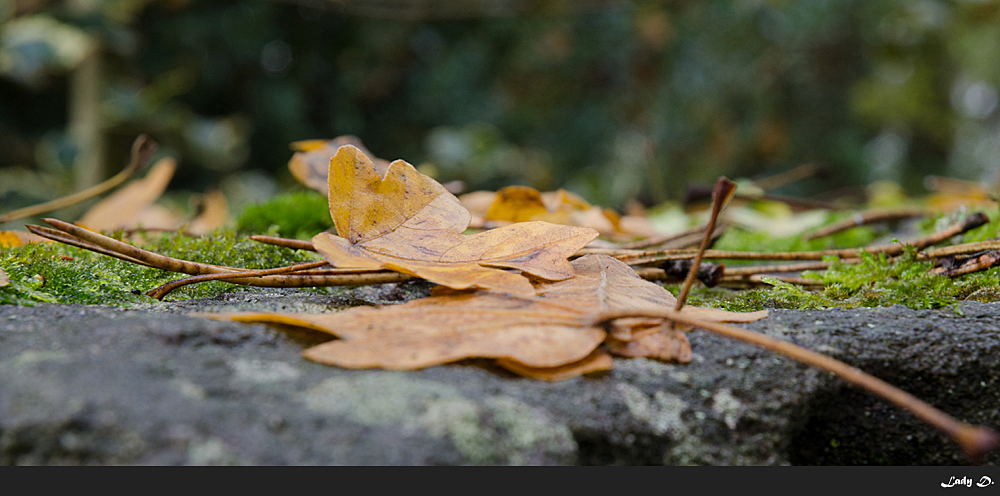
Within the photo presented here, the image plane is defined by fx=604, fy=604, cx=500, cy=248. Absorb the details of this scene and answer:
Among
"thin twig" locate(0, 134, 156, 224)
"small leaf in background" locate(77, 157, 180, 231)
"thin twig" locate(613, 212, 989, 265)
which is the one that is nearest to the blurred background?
"small leaf in background" locate(77, 157, 180, 231)

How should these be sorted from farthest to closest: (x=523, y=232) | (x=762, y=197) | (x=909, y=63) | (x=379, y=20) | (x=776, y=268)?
(x=909, y=63)
(x=379, y=20)
(x=762, y=197)
(x=776, y=268)
(x=523, y=232)

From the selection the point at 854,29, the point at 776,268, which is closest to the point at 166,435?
the point at 776,268

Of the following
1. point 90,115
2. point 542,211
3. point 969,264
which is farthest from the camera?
point 90,115

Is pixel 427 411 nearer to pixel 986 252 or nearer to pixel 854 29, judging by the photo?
pixel 986 252

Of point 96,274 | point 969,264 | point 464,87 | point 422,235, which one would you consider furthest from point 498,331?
point 464,87

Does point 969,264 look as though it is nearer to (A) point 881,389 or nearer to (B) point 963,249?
(B) point 963,249

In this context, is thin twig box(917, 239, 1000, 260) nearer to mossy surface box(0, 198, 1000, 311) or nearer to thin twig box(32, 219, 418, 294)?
mossy surface box(0, 198, 1000, 311)

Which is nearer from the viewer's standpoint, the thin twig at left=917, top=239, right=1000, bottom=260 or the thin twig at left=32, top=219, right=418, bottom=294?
the thin twig at left=32, top=219, right=418, bottom=294
